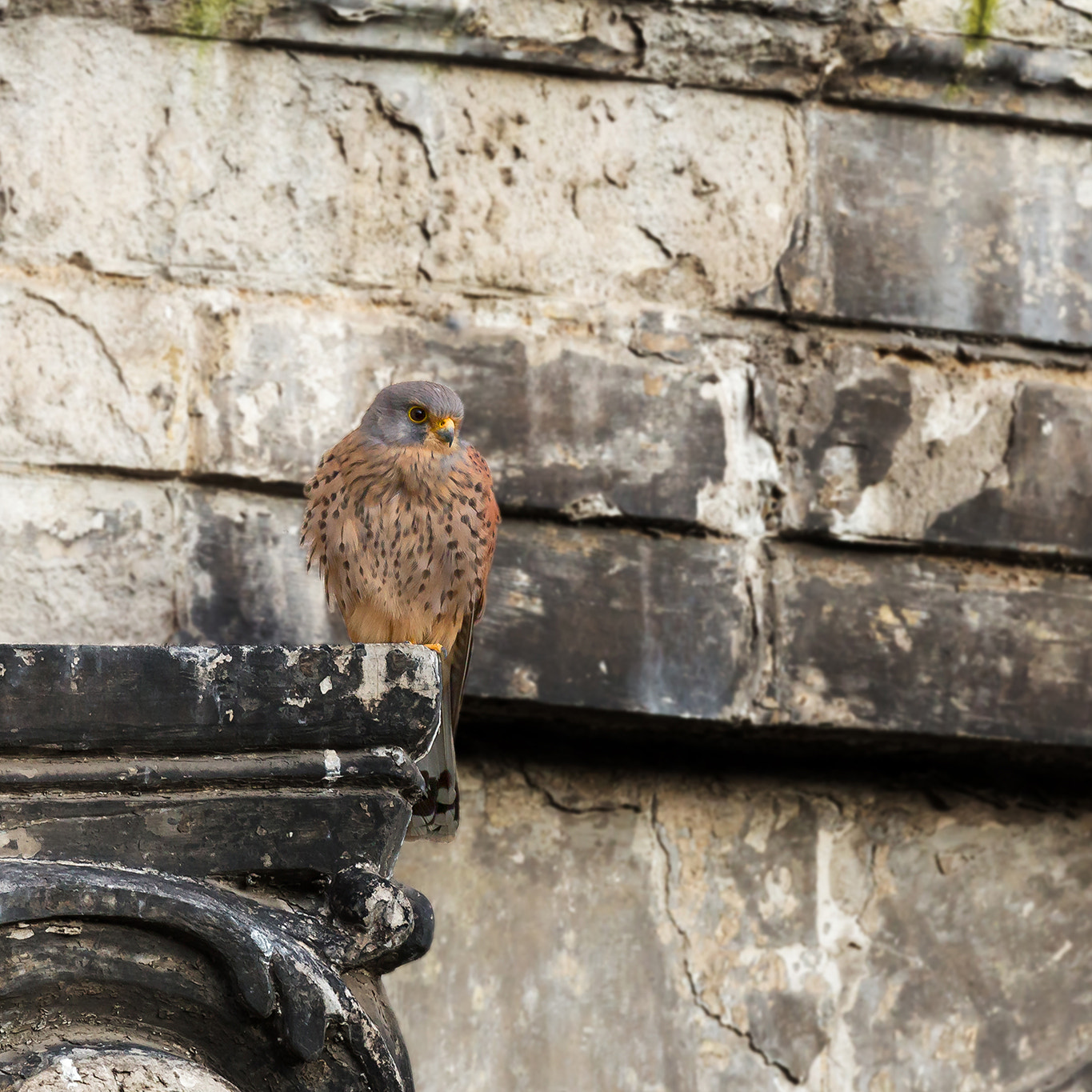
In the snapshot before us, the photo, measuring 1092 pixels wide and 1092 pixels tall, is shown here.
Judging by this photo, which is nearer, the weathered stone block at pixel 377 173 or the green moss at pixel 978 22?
the weathered stone block at pixel 377 173

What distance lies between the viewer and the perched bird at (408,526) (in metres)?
2.66

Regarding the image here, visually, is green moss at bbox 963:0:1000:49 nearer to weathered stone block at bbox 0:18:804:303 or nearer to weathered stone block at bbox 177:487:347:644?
weathered stone block at bbox 0:18:804:303

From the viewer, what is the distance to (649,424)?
2.92 meters

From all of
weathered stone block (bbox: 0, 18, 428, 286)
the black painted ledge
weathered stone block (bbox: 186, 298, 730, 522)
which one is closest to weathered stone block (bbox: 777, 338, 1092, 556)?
weathered stone block (bbox: 186, 298, 730, 522)

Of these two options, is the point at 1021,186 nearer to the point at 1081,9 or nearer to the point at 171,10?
the point at 1081,9

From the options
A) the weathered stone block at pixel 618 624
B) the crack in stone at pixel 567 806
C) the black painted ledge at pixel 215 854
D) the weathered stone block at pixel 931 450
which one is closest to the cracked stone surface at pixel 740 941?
the crack in stone at pixel 567 806

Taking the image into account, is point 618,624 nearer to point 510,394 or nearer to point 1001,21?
point 510,394

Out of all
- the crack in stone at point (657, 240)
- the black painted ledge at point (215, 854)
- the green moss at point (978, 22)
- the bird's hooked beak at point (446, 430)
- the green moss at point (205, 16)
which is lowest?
the black painted ledge at point (215, 854)

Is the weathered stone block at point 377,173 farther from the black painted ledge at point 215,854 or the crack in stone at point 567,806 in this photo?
the black painted ledge at point 215,854

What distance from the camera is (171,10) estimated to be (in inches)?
117

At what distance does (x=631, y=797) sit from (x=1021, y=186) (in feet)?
4.61

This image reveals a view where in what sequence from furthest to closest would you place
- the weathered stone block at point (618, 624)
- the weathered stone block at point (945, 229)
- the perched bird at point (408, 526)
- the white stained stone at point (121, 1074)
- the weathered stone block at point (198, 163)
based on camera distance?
the weathered stone block at point (945, 229), the weathered stone block at point (198, 163), the weathered stone block at point (618, 624), the perched bird at point (408, 526), the white stained stone at point (121, 1074)

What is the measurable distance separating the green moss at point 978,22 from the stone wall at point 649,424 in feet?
0.08

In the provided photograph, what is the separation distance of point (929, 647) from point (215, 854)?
1.60 metres
